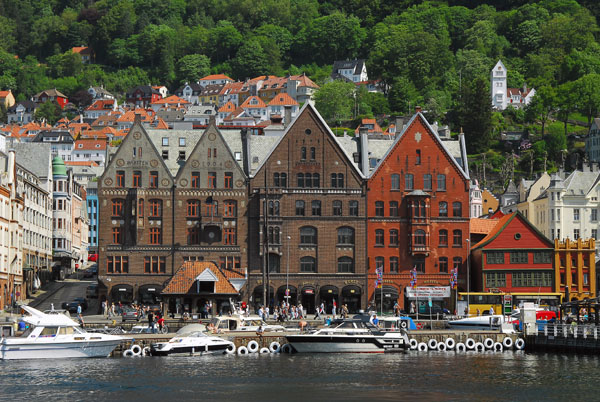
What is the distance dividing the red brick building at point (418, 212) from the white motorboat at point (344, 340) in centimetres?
3001

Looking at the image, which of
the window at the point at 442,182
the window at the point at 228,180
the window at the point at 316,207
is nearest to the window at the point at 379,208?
the window at the point at 316,207

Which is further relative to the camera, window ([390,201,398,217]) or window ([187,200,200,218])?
window ([390,201,398,217])

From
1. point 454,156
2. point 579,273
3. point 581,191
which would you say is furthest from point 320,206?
point 581,191

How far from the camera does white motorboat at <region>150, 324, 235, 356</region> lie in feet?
287

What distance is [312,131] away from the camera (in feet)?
397

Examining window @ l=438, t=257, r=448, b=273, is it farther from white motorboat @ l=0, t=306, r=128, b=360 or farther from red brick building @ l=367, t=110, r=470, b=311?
white motorboat @ l=0, t=306, r=128, b=360

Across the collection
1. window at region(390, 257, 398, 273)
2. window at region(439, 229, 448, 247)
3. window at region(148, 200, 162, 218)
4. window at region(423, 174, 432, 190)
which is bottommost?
window at region(390, 257, 398, 273)

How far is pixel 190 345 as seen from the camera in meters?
87.4

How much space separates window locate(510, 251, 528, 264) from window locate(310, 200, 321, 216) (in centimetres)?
2024

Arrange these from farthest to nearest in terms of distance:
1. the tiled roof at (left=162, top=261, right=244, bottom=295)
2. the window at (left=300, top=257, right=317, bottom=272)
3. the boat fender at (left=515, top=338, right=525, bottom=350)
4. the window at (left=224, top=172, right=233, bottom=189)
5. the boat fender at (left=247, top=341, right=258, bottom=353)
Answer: the window at (left=224, top=172, right=233, bottom=189)
the window at (left=300, top=257, right=317, bottom=272)
the tiled roof at (left=162, top=261, right=244, bottom=295)
the boat fender at (left=515, top=338, right=525, bottom=350)
the boat fender at (left=247, top=341, right=258, bottom=353)

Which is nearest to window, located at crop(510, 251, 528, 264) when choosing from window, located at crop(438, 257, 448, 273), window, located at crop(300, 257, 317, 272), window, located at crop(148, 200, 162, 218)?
window, located at crop(438, 257, 448, 273)

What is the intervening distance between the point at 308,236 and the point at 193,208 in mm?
11891

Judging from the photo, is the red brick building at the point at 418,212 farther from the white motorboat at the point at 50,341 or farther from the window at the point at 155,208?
the white motorboat at the point at 50,341

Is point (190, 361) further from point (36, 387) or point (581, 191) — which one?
point (581, 191)
